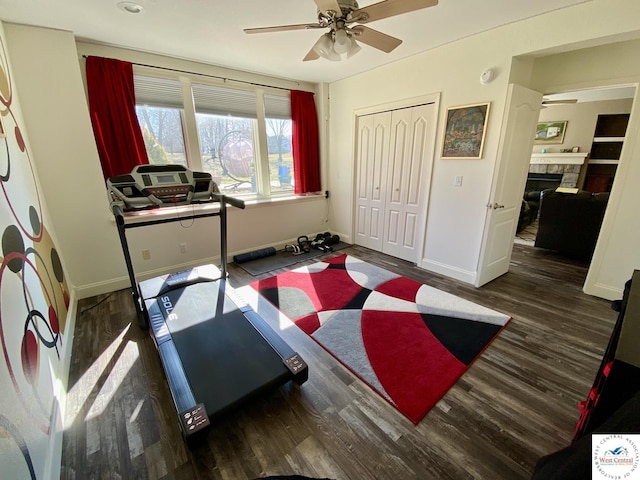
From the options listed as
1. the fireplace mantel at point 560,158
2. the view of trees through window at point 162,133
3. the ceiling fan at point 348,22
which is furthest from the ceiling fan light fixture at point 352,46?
the fireplace mantel at point 560,158

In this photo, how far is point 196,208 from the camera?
11.7ft

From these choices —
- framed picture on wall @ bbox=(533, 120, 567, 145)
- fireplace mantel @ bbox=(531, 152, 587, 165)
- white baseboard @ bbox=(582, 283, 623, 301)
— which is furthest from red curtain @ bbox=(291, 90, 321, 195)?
framed picture on wall @ bbox=(533, 120, 567, 145)

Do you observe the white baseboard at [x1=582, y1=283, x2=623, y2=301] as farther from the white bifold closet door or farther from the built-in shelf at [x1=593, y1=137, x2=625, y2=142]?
the built-in shelf at [x1=593, y1=137, x2=625, y2=142]

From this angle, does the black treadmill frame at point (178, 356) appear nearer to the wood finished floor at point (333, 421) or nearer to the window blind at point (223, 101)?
the wood finished floor at point (333, 421)

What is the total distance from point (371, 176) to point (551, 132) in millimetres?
6322

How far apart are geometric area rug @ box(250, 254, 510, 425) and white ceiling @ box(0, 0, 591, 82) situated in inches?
102

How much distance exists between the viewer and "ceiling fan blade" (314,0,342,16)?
1.56m

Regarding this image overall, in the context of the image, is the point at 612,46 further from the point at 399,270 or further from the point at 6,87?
the point at 6,87

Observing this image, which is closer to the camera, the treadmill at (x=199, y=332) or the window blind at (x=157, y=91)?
the treadmill at (x=199, y=332)

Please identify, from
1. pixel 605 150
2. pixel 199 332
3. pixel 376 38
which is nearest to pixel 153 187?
pixel 199 332

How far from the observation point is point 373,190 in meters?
4.21

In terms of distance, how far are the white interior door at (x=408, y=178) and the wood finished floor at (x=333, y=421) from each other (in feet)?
5.71

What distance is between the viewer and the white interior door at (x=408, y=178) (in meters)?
3.40

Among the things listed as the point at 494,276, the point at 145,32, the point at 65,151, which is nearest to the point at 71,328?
the point at 65,151
